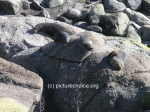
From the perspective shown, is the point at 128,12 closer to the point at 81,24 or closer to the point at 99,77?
the point at 81,24

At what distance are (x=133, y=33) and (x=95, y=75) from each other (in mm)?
4523

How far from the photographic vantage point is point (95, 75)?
4.78m

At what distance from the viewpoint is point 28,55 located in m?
6.06

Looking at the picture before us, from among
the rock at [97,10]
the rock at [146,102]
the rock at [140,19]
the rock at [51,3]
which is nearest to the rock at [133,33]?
the rock at [140,19]

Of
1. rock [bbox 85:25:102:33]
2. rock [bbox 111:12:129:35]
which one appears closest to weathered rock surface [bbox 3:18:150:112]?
rock [bbox 85:25:102:33]

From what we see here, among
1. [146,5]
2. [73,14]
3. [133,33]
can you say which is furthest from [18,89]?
[146,5]

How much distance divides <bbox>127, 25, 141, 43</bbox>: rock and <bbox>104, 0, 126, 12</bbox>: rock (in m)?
0.91

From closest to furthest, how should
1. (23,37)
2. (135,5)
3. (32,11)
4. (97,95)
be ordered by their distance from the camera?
(97,95) < (23,37) < (32,11) < (135,5)

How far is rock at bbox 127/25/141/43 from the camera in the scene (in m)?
8.79

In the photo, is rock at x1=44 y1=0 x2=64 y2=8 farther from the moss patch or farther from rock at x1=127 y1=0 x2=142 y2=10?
the moss patch

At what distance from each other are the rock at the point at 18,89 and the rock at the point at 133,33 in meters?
4.69

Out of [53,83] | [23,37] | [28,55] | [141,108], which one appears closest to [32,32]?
[23,37]

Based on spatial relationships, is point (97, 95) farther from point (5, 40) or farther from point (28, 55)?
point (5, 40)

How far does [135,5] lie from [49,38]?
4.45 metres
